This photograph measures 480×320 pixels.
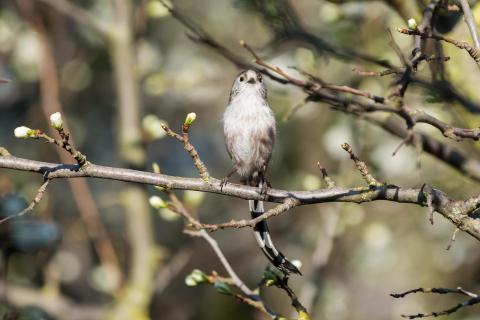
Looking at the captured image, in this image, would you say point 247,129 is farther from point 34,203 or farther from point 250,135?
point 34,203

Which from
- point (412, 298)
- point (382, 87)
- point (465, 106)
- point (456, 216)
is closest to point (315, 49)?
point (465, 106)

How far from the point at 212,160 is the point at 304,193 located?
771 cm

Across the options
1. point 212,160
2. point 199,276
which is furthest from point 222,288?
point 212,160

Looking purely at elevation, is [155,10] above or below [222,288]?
above

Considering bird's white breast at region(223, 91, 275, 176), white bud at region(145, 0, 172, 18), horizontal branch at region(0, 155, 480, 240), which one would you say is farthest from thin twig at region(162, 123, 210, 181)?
white bud at region(145, 0, 172, 18)

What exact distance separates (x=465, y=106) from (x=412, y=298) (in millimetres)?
5573

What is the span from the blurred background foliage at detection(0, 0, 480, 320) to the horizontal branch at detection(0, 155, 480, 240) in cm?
61

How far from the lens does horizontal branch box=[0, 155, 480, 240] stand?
9.87 feet

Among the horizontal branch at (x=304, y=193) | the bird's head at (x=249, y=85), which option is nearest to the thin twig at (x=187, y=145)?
the horizontal branch at (x=304, y=193)

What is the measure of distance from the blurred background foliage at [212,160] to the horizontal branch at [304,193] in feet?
2.01

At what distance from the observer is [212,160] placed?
10875 millimetres

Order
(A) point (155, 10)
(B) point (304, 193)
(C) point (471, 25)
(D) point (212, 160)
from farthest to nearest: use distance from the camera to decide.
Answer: (D) point (212, 160)
(A) point (155, 10)
(B) point (304, 193)
(C) point (471, 25)

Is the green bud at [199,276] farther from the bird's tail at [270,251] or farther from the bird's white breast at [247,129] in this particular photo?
the bird's white breast at [247,129]

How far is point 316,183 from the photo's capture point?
523cm
